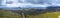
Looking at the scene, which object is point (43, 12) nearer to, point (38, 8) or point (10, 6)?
point (38, 8)

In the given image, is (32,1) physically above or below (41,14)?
above

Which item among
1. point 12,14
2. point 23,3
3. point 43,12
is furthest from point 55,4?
point 12,14

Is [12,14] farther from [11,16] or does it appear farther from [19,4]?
[19,4]

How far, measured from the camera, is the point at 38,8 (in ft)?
3.52

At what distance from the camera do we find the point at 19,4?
1067 millimetres

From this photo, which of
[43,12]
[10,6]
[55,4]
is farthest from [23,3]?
[55,4]

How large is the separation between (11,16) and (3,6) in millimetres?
152

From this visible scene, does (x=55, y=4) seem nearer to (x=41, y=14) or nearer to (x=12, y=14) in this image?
(x=41, y=14)

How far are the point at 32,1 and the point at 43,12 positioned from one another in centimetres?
18

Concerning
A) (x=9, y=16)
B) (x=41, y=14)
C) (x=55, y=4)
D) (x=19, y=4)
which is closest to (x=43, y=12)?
(x=41, y=14)

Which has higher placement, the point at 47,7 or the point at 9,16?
the point at 47,7

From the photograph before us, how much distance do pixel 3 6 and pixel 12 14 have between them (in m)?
0.14

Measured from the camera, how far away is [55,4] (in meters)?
1.06

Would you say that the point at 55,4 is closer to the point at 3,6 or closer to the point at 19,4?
the point at 19,4
